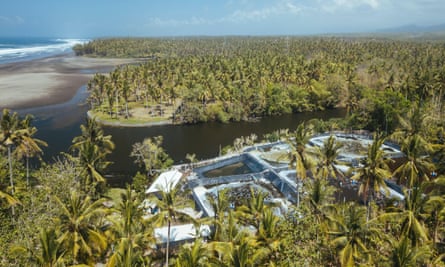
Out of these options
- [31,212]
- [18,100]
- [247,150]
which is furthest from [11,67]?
[31,212]

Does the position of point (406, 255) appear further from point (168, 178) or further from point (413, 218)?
point (168, 178)

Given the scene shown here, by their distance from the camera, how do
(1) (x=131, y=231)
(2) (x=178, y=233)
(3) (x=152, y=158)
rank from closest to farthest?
1. (1) (x=131, y=231)
2. (2) (x=178, y=233)
3. (3) (x=152, y=158)

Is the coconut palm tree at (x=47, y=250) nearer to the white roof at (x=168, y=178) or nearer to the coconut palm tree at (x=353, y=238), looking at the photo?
the coconut palm tree at (x=353, y=238)

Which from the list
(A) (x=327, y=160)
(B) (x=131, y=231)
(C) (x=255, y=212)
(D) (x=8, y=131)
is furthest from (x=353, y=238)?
(D) (x=8, y=131)

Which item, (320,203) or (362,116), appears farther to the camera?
(362,116)

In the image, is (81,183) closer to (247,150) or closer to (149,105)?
(247,150)

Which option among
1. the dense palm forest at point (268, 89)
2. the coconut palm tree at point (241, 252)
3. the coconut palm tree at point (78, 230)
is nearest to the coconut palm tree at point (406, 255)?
the coconut palm tree at point (241, 252)

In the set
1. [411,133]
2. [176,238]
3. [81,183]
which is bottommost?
[176,238]

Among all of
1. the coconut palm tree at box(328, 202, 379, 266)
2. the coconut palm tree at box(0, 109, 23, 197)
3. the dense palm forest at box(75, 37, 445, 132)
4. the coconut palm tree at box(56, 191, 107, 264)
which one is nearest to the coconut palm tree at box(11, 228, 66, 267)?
the coconut palm tree at box(56, 191, 107, 264)
